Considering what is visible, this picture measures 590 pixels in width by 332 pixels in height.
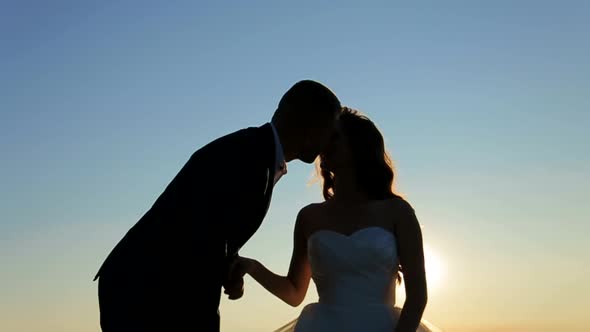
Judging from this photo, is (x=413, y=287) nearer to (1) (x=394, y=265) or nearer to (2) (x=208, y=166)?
(1) (x=394, y=265)

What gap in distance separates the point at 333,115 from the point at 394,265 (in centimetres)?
217

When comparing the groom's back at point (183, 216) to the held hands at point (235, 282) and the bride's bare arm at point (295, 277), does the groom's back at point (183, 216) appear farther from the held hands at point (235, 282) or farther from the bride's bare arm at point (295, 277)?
the bride's bare arm at point (295, 277)

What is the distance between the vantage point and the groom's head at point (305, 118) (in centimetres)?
625

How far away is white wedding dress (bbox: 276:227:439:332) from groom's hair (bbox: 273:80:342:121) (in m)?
2.01

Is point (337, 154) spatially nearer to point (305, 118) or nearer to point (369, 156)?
point (369, 156)

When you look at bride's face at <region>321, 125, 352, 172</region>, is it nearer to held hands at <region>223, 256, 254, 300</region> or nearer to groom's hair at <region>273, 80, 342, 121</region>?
groom's hair at <region>273, 80, 342, 121</region>

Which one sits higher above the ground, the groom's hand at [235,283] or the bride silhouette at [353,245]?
the bride silhouette at [353,245]

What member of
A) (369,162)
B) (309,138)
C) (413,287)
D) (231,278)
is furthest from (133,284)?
(369,162)

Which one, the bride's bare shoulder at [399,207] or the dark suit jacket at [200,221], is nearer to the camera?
the dark suit jacket at [200,221]

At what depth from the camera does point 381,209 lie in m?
8.35

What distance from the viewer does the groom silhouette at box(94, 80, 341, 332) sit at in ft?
18.2

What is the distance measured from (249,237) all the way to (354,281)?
2.61 metres

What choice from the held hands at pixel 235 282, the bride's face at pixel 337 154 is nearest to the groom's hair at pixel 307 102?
the held hands at pixel 235 282

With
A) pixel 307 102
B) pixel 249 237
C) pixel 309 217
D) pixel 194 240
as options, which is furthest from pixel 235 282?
pixel 309 217
